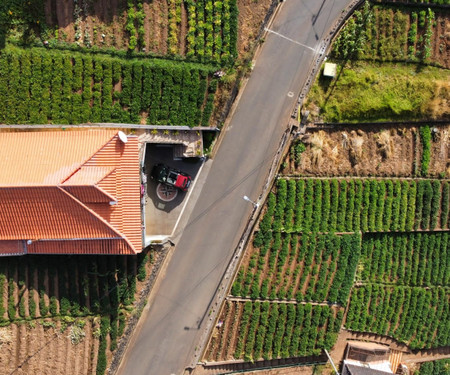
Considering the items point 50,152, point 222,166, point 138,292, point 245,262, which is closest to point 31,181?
point 50,152

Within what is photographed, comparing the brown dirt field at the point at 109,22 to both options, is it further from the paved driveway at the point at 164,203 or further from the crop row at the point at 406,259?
the crop row at the point at 406,259

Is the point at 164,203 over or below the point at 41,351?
over

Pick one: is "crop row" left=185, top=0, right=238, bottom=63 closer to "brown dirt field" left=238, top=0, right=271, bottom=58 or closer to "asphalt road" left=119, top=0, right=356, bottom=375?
"brown dirt field" left=238, top=0, right=271, bottom=58

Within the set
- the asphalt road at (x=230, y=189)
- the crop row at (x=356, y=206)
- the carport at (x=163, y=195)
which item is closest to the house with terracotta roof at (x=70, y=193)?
the carport at (x=163, y=195)

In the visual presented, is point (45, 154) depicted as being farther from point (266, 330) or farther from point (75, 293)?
point (266, 330)

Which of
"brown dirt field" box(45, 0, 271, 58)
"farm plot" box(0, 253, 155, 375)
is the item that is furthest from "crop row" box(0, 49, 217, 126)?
"farm plot" box(0, 253, 155, 375)

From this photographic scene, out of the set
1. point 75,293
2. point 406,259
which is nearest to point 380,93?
point 406,259
